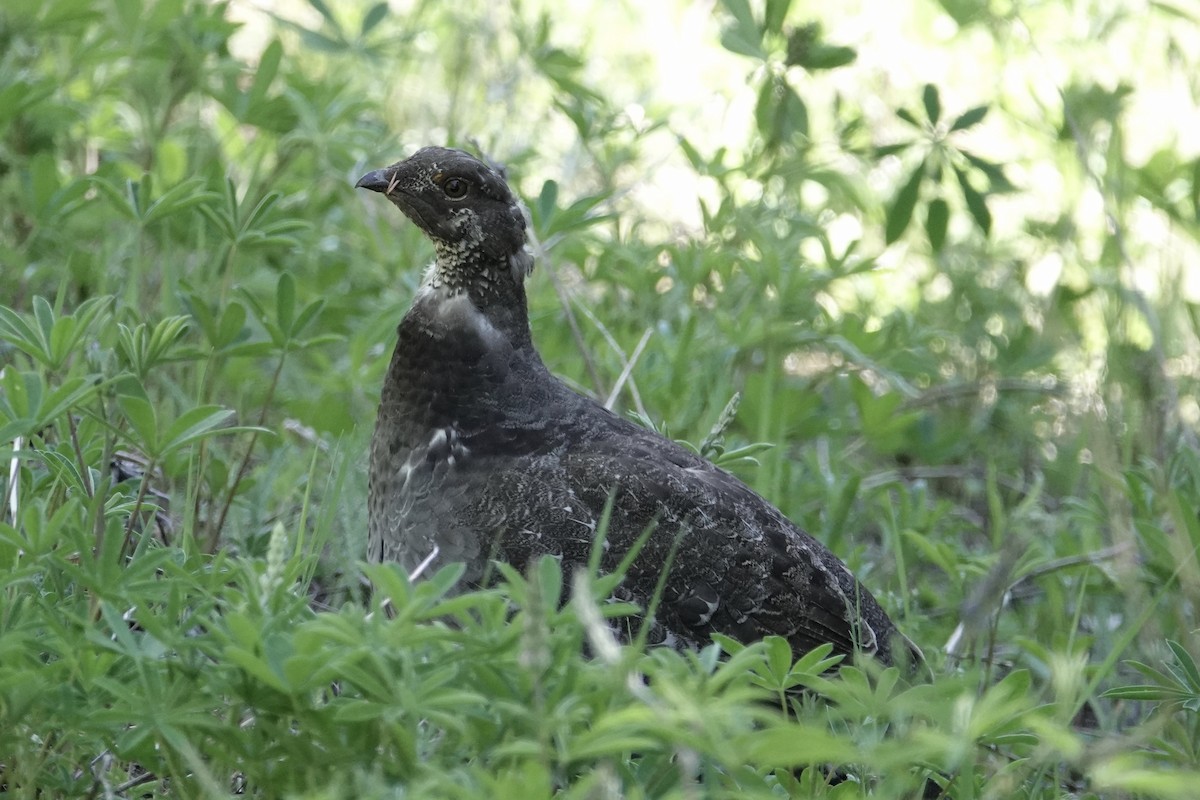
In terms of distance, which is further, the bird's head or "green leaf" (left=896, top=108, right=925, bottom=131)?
"green leaf" (left=896, top=108, right=925, bottom=131)

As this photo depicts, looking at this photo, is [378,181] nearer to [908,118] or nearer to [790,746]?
[908,118]

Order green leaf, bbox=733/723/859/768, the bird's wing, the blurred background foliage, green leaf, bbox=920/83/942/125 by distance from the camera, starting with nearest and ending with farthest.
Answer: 1. green leaf, bbox=733/723/859/768
2. the blurred background foliage
3. the bird's wing
4. green leaf, bbox=920/83/942/125

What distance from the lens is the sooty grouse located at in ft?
11.8

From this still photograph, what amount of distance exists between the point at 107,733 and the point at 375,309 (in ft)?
9.95

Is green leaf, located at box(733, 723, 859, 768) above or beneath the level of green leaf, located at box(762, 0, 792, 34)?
beneath

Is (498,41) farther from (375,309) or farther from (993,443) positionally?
(993,443)

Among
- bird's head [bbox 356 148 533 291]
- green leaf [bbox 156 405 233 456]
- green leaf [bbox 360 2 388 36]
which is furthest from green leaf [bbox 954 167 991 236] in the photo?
green leaf [bbox 156 405 233 456]

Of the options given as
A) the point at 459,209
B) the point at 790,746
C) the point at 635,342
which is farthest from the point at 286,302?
the point at 790,746

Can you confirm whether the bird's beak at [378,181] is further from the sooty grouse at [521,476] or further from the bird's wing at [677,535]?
the bird's wing at [677,535]

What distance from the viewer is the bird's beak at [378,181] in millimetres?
4039

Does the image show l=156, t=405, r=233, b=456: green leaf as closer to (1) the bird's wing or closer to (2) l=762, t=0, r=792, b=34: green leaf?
(1) the bird's wing

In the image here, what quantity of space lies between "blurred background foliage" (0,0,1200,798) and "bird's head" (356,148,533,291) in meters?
0.40

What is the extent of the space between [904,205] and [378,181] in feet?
6.97

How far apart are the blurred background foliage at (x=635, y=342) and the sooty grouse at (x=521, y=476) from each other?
243mm
